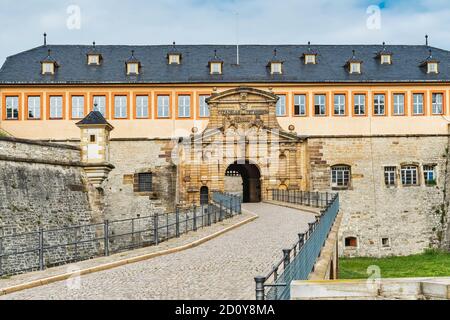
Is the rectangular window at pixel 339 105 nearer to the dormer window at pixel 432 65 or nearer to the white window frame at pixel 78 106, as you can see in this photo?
the dormer window at pixel 432 65

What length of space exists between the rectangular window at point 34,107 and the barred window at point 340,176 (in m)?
18.4

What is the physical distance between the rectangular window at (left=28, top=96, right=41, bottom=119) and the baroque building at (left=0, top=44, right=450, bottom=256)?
62mm

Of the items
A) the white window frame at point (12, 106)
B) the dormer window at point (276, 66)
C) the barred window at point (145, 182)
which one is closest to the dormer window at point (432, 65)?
the dormer window at point (276, 66)

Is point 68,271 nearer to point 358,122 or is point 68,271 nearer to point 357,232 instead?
point 357,232

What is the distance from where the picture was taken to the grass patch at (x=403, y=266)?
32.1 meters

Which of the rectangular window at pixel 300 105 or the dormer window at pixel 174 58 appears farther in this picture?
the dormer window at pixel 174 58

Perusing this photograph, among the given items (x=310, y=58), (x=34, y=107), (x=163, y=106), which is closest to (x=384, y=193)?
(x=310, y=58)

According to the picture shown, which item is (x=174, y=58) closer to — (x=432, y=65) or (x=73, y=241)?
(x=432, y=65)

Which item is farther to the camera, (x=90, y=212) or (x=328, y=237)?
(x=90, y=212)

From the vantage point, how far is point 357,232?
1571 inches

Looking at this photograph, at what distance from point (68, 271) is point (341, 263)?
25.8 meters

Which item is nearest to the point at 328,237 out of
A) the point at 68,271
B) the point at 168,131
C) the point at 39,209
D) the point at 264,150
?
the point at 68,271

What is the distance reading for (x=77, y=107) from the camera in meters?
41.9

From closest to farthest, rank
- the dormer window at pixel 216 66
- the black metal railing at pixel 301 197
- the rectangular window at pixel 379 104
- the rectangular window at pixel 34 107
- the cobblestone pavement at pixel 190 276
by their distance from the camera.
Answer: the cobblestone pavement at pixel 190 276, the black metal railing at pixel 301 197, the rectangular window at pixel 34 107, the rectangular window at pixel 379 104, the dormer window at pixel 216 66
